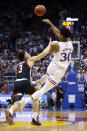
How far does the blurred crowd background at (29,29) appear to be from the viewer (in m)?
21.7

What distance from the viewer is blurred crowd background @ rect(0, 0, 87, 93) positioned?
856 inches

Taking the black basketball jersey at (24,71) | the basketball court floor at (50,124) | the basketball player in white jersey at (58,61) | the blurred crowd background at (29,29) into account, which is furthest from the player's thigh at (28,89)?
the blurred crowd background at (29,29)

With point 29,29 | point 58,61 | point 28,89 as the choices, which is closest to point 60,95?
point 28,89

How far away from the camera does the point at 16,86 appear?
8047 mm

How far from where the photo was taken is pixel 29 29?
2800cm

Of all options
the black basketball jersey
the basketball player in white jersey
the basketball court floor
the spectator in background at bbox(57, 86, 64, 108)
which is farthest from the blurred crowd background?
the basketball player in white jersey

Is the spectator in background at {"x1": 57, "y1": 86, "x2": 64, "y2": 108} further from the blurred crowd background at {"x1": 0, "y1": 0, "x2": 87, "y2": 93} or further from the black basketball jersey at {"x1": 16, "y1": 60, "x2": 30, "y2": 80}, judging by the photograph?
the black basketball jersey at {"x1": 16, "y1": 60, "x2": 30, "y2": 80}

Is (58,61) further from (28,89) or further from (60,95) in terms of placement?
(60,95)

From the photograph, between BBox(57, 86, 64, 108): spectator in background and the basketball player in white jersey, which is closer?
the basketball player in white jersey

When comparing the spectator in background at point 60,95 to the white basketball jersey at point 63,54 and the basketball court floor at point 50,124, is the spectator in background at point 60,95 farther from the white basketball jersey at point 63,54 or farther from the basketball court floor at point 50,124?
the white basketball jersey at point 63,54

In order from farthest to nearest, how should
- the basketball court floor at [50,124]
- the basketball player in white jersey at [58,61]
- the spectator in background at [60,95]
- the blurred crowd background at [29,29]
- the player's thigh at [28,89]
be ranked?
the blurred crowd background at [29,29] < the spectator in background at [60,95] < the basketball court floor at [50,124] < the player's thigh at [28,89] < the basketball player in white jersey at [58,61]

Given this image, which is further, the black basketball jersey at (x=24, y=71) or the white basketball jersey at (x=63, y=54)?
the black basketball jersey at (x=24, y=71)

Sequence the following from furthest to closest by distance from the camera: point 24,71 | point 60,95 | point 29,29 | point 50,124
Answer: point 29,29 < point 60,95 < point 50,124 < point 24,71

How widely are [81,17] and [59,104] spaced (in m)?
11.9
